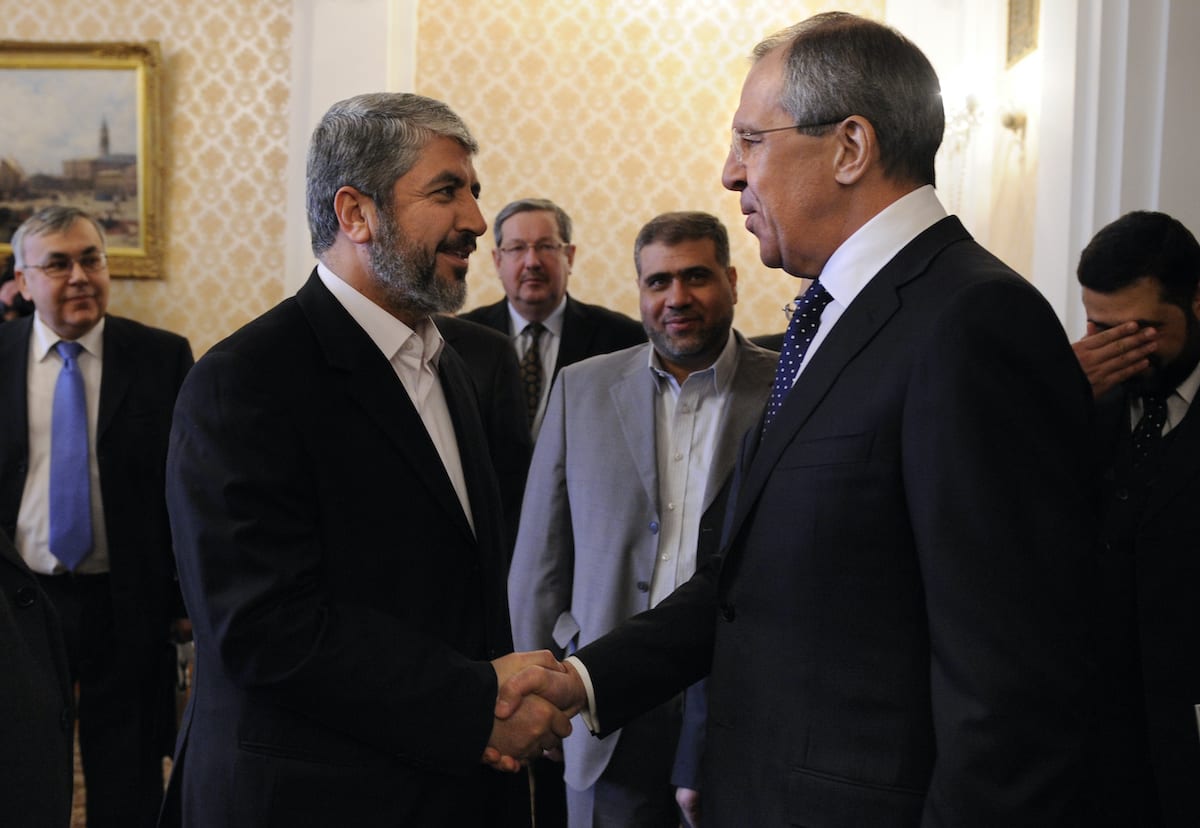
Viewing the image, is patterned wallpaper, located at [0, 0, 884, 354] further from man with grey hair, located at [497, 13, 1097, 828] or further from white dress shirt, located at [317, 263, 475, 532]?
man with grey hair, located at [497, 13, 1097, 828]

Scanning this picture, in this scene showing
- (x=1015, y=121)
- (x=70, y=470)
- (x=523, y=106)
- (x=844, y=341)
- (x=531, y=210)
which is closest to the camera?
(x=844, y=341)

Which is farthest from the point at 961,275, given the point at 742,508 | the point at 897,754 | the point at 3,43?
the point at 3,43

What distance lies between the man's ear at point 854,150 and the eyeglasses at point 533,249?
3.45 meters

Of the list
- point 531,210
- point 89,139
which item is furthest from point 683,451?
point 89,139

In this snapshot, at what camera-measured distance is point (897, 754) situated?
1564 mm

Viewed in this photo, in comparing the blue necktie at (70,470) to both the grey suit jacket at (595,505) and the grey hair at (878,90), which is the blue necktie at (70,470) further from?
the grey hair at (878,90)

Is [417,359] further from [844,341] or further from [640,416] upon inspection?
[640,416]

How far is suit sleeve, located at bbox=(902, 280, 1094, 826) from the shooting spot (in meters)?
1.44

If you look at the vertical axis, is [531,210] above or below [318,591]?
above

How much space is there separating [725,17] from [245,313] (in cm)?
327

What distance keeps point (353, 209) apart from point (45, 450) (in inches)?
95.0

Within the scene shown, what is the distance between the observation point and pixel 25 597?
2.18 m

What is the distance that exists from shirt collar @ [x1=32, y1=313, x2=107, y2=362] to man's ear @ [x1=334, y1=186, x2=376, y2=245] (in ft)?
7.84

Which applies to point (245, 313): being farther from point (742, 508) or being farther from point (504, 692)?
point (742, 508)
